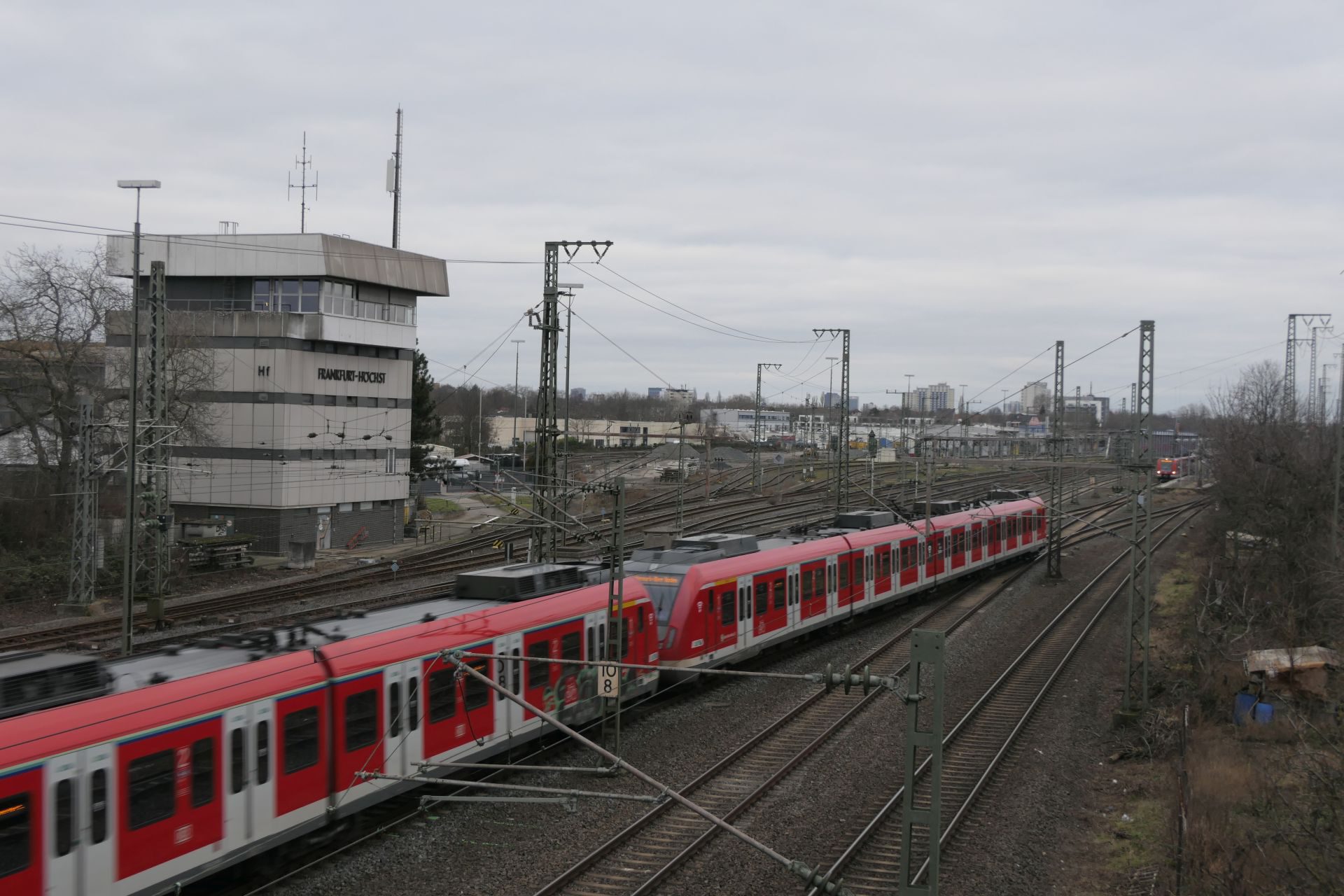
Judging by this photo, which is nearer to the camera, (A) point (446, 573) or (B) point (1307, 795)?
(B) point (1307, 795)

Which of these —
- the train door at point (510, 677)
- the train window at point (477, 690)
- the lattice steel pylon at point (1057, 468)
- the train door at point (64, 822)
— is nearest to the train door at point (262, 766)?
the train door at point (64, 822)

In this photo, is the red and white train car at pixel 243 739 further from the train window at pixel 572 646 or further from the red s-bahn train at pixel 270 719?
the train window at pixel 572 646

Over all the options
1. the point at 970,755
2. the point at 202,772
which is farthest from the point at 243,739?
the point at 970,755

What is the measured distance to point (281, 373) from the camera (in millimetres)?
41219

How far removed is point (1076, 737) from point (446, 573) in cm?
2110

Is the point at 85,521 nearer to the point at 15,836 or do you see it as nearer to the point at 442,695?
the point at 442,695

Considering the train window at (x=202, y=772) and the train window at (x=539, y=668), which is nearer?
the train window at (x=202, y=772)

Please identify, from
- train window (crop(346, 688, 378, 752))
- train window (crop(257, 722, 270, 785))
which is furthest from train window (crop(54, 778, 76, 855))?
train window (crop(346, 688, 378, 752))

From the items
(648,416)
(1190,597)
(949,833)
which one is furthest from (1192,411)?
(949,833)

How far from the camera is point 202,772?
388 inches

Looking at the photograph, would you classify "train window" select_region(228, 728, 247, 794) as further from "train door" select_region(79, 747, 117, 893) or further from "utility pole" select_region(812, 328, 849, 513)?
"utility pole" select_region(812, 328, 849, 513)

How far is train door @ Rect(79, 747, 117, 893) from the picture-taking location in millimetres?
8742

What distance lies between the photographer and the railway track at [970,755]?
40.0 ft

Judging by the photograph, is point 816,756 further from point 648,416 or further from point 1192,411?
point 1192,411
